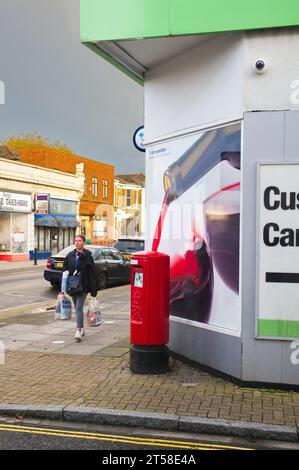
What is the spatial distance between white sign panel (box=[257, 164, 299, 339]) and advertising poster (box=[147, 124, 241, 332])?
1.09 feet

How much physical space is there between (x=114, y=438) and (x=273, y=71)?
4.40 meters

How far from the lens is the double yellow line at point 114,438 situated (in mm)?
4625

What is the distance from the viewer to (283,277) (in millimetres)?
5984

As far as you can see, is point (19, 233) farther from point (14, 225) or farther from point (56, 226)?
point (56, 226)

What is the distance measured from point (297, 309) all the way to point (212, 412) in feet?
5.27

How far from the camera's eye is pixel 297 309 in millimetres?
5941

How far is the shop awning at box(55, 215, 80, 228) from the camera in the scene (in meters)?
37.8

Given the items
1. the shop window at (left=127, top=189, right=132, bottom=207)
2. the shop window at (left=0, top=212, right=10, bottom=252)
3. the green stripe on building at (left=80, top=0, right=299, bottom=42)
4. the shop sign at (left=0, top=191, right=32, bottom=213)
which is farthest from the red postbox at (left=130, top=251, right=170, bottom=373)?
the shop window at (left=127, top=189, right=132, bottom=207)

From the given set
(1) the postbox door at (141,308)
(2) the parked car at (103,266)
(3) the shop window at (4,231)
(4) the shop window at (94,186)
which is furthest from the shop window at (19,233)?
(1) the postbox door at (141,308)

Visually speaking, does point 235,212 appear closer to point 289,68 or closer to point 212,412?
point 289,68

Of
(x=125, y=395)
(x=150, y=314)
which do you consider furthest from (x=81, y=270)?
(x=125, y=395)

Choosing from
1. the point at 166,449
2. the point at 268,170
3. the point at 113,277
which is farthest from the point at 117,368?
the point at 113,277

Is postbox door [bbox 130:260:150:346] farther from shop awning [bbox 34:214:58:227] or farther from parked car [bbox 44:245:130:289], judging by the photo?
shop awning [bbox 34:214:58:227]
